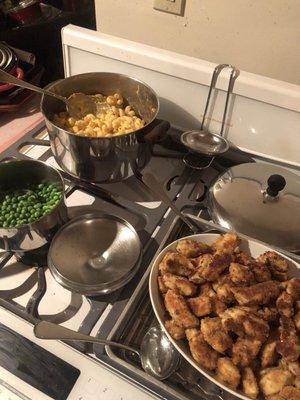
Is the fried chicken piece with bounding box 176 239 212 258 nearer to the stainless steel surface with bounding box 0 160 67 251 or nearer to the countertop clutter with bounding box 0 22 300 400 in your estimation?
the countertop clutter with bounding box 0 22 300 400

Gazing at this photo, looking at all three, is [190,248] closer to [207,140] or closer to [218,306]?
[218,306]

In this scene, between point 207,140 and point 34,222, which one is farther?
point 207,140

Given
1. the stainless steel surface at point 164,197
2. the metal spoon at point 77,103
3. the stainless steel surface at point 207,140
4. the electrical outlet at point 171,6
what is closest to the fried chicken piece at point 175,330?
the stainless steel surface at point 164,197

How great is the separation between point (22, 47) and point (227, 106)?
76 cm

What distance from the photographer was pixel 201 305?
609 millimetres

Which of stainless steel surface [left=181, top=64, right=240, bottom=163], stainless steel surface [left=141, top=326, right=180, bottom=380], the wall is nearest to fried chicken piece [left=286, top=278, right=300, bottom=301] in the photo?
stainless steel surface [left=141, top=326, right=180, bottom=380]

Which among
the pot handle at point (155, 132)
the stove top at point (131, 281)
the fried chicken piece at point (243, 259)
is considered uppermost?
the pot handle at point (155, 132)

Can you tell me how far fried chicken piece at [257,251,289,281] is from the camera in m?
0.66

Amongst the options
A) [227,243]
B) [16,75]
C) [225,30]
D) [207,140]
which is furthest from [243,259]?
[16,75]

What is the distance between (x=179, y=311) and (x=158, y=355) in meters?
0.09

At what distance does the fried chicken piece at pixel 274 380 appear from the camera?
53cm

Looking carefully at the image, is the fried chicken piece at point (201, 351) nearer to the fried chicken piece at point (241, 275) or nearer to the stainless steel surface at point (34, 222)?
the fried chicken piece at point (241, 275)

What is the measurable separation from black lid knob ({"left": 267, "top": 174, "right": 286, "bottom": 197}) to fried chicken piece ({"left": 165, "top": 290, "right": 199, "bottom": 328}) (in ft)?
1.05

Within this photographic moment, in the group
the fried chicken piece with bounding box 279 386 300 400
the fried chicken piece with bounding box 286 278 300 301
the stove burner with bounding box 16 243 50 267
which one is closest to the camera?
the fried chicken piece with bounding box 279 386 300 400
